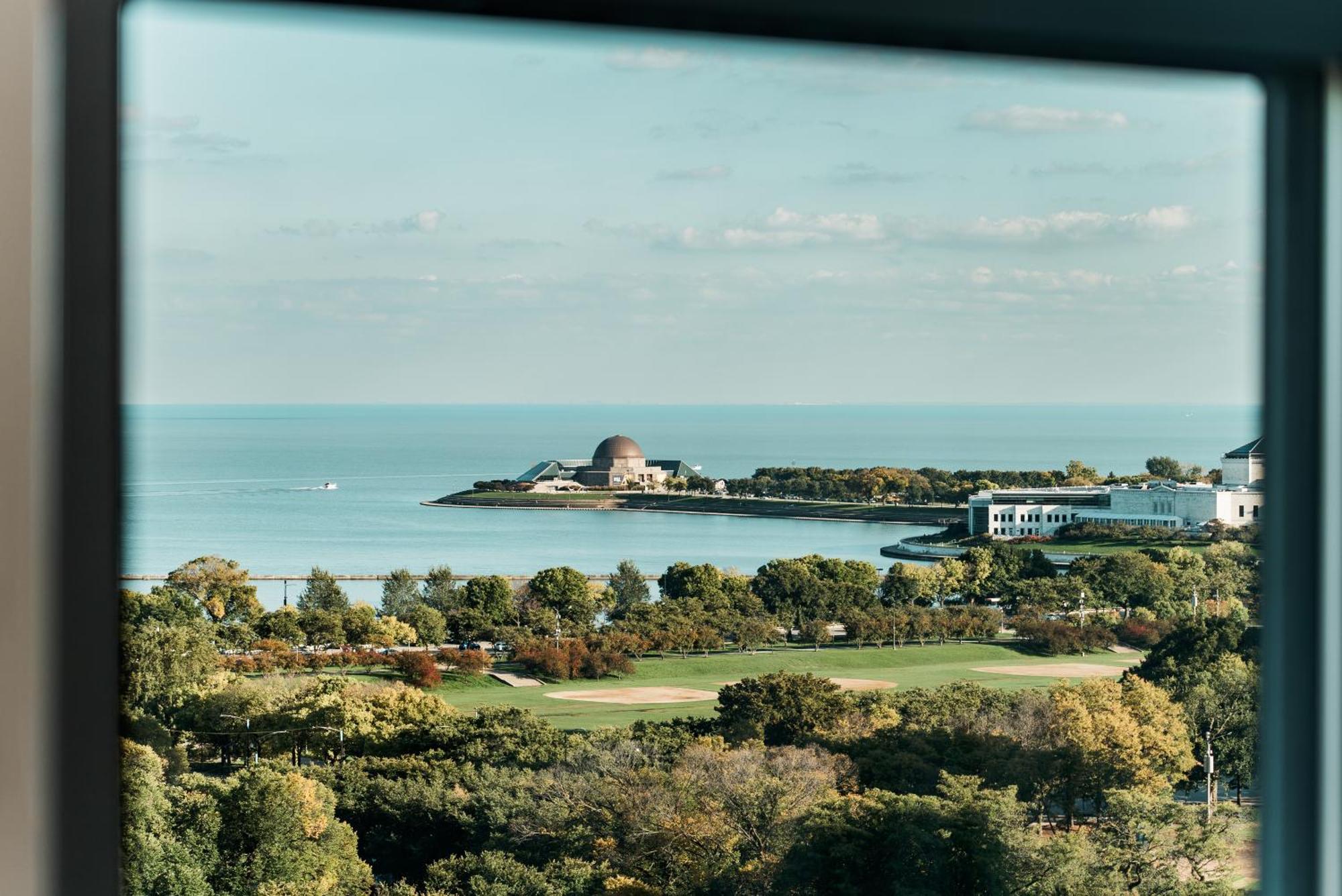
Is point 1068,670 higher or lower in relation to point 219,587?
lower

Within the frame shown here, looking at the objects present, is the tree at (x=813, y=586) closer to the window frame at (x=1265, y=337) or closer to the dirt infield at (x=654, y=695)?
the dirt infield at (x=654, y=695)

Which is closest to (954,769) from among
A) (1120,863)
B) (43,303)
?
(1120,863)

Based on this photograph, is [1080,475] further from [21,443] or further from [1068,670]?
[21,443]

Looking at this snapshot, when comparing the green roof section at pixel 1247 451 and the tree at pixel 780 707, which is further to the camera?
the tree at pixel 780 707

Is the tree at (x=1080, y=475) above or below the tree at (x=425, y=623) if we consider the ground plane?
above

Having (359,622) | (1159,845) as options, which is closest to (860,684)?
(1159,845)

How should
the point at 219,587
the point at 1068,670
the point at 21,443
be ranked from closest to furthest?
the point at 21,443 < the point at 219,587 < the point at 1068,670

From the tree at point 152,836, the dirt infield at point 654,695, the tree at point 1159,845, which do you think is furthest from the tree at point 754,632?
the tree at point 152,836
